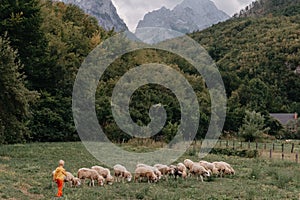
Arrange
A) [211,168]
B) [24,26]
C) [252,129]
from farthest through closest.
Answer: [252,129] < [24,26] < [211,168]

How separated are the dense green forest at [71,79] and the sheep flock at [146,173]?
34.4 ft

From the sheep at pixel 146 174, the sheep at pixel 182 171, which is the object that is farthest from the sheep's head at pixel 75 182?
the sheep at pixel 182 171

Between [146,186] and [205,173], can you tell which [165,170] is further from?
[146,186]

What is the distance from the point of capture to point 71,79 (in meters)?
47.6

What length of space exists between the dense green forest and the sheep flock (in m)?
10.5

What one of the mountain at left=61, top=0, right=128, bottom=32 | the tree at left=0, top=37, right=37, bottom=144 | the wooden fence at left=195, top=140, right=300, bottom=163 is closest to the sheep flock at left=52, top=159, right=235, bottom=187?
the tree at left=0, top=37, right=37, bottom=144

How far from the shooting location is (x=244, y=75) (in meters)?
110

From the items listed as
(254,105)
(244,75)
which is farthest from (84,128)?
(244,75)

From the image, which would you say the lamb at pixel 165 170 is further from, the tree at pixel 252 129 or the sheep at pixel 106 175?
the tree at pixel 252 129

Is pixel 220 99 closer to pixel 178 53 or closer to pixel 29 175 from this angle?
pixel 178 53

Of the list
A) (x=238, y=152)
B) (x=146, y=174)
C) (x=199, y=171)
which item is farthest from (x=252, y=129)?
(x=146, y=174)

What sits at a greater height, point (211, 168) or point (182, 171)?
point (211, 168)

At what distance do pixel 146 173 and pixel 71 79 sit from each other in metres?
Answer: 29.1

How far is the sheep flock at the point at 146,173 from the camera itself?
746 inches
